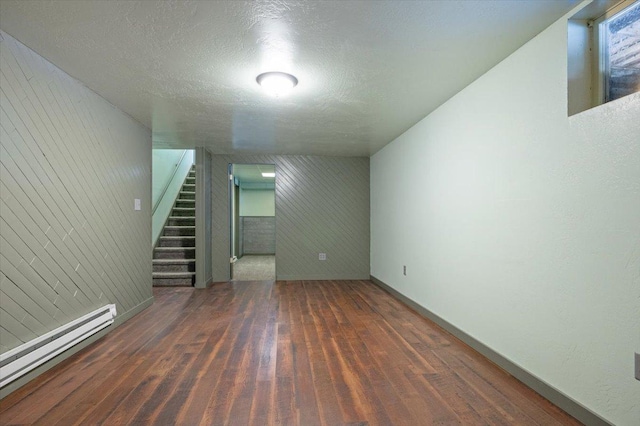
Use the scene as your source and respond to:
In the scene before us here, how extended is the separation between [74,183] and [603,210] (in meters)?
3.61

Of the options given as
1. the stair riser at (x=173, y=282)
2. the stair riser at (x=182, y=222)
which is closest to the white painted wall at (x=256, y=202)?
the stair riser at (x=182, y=222)

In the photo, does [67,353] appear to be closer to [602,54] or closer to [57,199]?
[57,199]

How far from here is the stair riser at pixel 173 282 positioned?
510 cm

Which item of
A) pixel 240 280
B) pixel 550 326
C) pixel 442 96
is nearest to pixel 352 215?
pixel 240 280

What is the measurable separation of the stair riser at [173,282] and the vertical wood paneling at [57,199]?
1.64 metres

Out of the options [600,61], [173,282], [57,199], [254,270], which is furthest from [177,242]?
[600,61]

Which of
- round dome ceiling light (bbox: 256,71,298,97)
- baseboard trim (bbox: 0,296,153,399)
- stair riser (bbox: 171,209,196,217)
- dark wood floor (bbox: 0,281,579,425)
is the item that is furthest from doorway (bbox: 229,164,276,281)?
round dome ceiling light (bbox: 256,71,298,97)

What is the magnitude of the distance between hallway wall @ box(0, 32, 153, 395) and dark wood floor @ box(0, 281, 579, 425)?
0.43 meters

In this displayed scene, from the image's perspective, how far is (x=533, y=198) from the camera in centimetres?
196

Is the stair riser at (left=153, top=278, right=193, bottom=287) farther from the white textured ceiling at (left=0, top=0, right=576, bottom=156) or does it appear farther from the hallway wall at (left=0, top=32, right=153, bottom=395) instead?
the white textured ceiling at (left=0, top=0, right=576, bottom=156)

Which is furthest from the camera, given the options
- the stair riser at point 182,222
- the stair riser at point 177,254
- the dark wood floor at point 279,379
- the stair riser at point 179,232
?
the stair riser at point 182,222

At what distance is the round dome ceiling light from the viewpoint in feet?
7.87

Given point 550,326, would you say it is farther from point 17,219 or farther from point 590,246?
point 17,219

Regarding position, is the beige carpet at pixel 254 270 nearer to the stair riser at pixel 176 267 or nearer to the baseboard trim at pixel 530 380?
the stair riser at pixel 176 267
